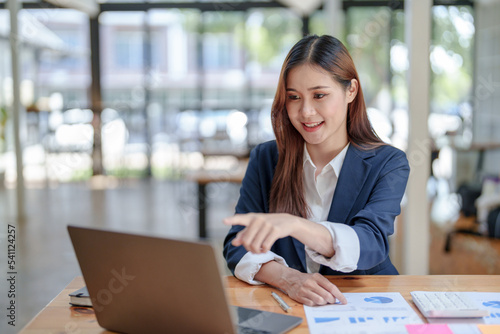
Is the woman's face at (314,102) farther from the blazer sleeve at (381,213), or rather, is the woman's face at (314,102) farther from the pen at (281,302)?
the pen at (281,302)

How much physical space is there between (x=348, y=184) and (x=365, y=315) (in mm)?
514

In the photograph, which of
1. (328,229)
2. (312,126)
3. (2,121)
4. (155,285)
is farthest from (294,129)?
(2,121)

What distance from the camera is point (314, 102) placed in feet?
4.95

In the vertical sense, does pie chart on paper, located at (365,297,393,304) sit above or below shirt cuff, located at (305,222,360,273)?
below

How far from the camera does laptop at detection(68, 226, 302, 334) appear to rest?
34.3 inches

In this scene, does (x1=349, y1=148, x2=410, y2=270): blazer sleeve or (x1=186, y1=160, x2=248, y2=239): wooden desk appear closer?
(x1=349, y1=148, x2=410, y2=270): blazer sleeve

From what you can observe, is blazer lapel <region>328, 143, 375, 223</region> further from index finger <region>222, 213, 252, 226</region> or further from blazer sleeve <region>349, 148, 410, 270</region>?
index finger <region>222, 213, 252, 226</region>

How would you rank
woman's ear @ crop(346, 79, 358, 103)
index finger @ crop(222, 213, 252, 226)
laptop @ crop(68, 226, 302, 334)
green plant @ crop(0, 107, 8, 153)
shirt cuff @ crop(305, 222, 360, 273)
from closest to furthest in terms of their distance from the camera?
laptop @ crop(68, 226, 302, 334), index finger @ crop(222, 213, 252, 226), shirt cuff @ crop(305, 222, 360, 273), woman's ear @ crop(346, 79, 358, 103), green plant @ crop(0, 107, 8, 153)

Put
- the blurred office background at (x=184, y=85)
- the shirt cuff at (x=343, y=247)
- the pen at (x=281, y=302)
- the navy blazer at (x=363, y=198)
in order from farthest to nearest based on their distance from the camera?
the blurred office background at (x=184, y=85), the navy blazer at (x=363, y=198), the shirt cuff at (x=343, y=247), the pen at (x=281, y=302)

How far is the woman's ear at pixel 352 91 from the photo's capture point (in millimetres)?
1595

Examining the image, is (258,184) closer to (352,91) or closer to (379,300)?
(352,91)

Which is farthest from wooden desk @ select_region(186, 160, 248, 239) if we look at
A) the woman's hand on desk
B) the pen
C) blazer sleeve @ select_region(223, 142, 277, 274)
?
the pen

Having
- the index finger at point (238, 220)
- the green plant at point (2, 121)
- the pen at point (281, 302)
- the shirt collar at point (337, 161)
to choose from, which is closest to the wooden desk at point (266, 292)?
the pen at point (281, 302)

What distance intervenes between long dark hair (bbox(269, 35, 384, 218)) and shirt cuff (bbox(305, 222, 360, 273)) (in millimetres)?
303
